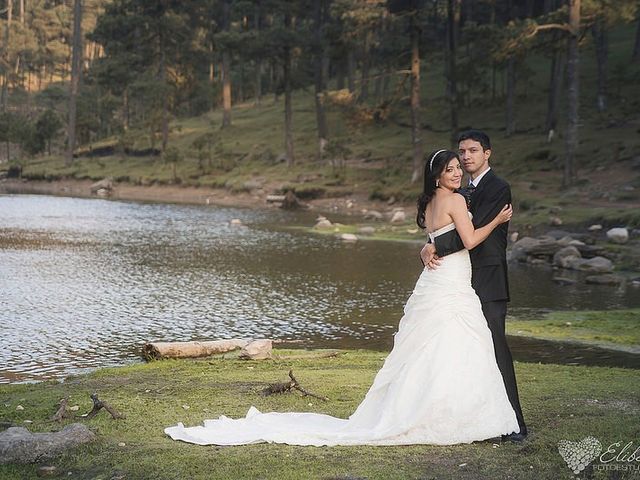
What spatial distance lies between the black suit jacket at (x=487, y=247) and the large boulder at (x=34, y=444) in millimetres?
3648

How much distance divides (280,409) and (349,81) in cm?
6277

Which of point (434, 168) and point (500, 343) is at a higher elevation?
point (434, 168)

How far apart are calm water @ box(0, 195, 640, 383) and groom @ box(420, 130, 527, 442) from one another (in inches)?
250

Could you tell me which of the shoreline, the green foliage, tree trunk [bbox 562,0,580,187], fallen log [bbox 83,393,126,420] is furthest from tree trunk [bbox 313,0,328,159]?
fallen log [bbox 83,393,126,420]

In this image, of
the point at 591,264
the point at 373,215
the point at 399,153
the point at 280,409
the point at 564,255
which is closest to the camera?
the point at 280,409

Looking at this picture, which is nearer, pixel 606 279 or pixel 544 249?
pixel 606 279

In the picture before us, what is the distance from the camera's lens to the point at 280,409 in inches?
336

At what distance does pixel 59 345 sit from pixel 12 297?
5372 millimetres

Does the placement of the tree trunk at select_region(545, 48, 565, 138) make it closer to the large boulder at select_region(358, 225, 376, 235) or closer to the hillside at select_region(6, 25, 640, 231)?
the hillside at select_region(6, 25, 640, 231)

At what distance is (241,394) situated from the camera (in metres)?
9.35

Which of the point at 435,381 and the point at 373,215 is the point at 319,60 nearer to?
the point at 373,215

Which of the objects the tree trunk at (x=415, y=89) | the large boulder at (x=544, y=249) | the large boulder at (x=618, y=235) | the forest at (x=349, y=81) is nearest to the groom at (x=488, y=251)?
the large boulder at (x=544, y=249)

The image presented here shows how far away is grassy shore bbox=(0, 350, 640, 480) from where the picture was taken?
6355 mm

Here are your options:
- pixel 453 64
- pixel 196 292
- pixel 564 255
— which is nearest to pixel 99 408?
pixel 196 292
